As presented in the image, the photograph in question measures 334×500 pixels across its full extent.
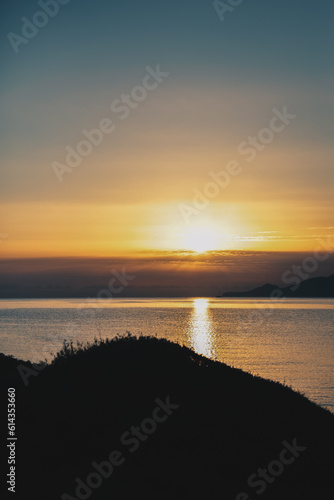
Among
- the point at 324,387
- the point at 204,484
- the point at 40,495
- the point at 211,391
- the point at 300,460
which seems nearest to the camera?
the point at 40,495

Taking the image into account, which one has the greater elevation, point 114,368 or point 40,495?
point 114,368

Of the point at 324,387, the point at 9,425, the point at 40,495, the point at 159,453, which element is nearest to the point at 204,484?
the point at 159,453

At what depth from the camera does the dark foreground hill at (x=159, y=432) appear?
13.2 m

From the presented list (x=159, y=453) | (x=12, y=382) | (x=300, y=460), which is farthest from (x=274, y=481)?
(x=12, y=382)

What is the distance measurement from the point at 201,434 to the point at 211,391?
3017mm

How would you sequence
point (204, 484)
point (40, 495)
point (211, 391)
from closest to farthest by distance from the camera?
point (40, 495)
point (204, 484)
point (211, 391)

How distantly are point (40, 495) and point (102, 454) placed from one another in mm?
2169

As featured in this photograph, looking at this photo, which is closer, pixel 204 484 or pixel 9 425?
pixel 204 484

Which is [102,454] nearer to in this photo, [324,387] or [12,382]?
[12,382]

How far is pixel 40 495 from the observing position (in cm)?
1237

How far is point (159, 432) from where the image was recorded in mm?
15578

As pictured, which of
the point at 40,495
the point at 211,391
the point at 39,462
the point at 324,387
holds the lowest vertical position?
the point at 40,495

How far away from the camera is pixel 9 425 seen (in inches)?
601

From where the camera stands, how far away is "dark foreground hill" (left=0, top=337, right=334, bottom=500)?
521 inches
